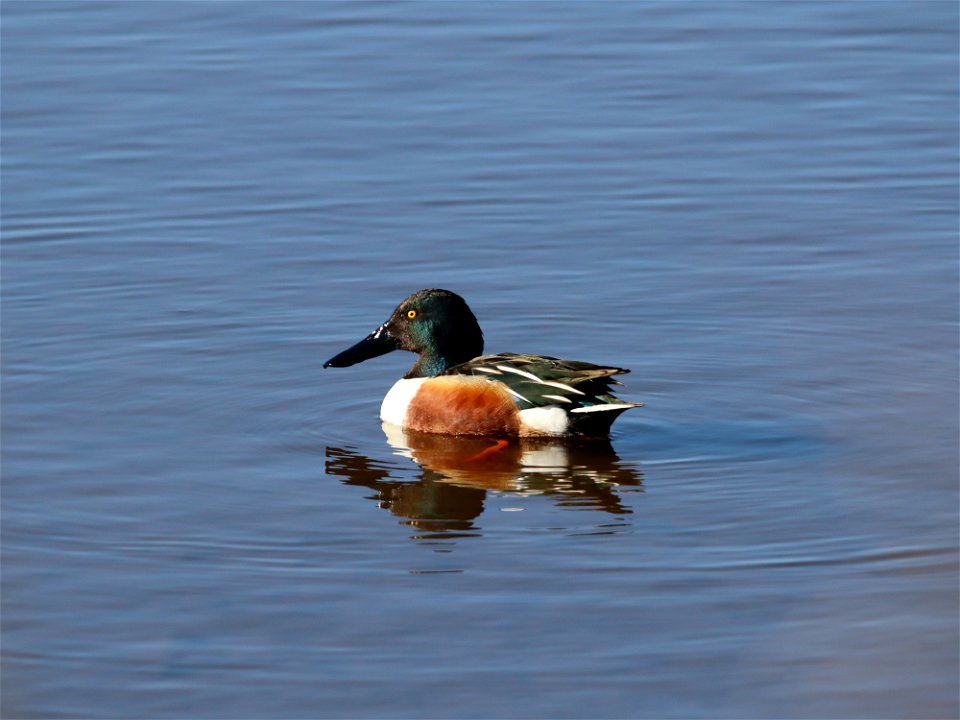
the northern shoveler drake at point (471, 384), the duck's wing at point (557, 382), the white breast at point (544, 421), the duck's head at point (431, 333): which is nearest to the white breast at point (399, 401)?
the northern shoveler drake at point (471, 384)

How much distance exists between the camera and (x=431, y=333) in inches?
400

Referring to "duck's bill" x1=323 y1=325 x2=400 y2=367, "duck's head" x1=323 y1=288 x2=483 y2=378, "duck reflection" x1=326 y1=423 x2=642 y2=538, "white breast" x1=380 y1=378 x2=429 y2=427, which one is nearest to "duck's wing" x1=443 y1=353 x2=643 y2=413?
"duck reflection" x1=326 y1=423 x2=642 y2=538

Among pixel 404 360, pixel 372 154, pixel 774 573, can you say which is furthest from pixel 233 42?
pixel 774 573

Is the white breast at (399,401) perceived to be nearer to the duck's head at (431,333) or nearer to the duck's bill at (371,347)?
the duck's head at (431,333)

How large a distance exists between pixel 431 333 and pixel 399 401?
617 mm

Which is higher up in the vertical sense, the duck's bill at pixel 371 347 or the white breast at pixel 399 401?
the duck's bill at pixel 371 347

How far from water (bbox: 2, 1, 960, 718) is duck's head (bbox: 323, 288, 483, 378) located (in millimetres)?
330

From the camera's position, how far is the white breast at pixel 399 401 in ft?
31.8

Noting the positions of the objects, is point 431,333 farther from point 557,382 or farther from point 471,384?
point 557,382

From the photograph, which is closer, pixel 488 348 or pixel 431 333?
pixel 431 333

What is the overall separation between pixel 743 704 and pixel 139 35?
1265cm

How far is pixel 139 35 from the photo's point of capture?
17172 mm

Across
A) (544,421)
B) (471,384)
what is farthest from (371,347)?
(544,421)

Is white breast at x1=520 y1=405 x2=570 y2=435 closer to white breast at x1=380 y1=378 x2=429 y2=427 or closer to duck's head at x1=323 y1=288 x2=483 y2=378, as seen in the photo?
white breast at x1=380 y1=378 x2=429 y2=427
